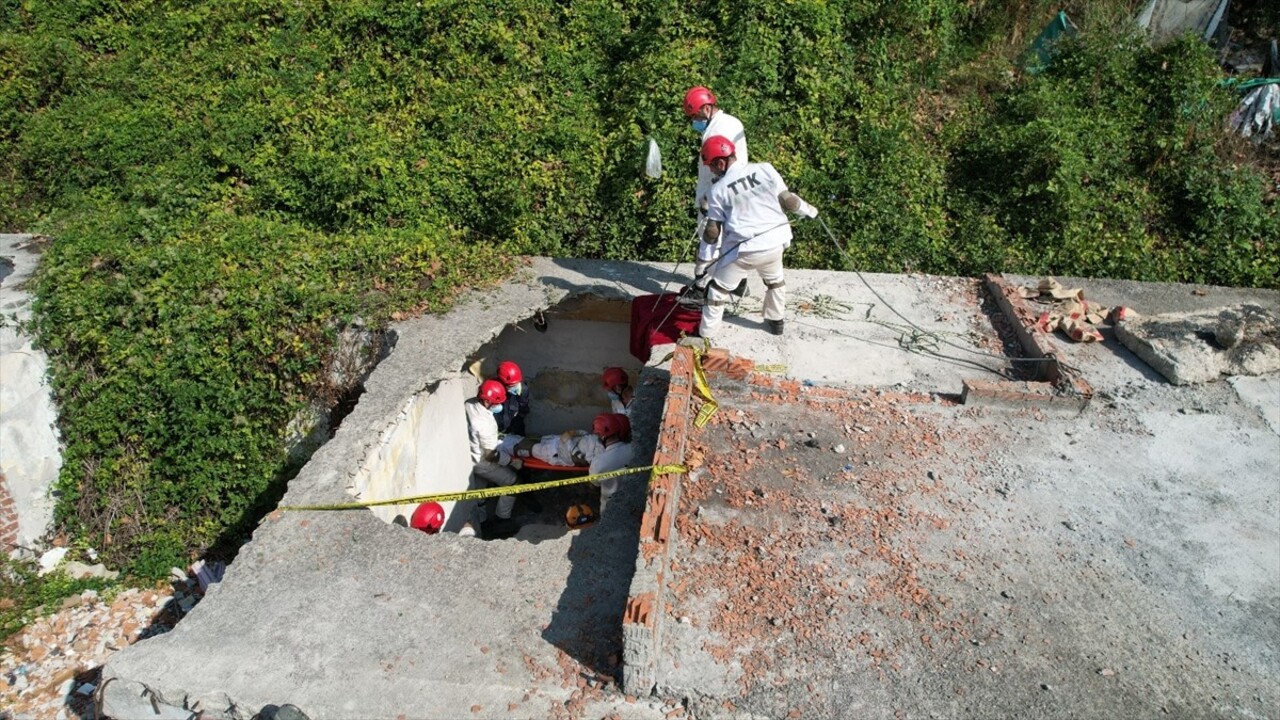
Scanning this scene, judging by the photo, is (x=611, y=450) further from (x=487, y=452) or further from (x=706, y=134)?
(x=706, y=134)

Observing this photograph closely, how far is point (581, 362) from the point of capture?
9633mm

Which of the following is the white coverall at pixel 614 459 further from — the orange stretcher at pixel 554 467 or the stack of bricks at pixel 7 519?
the stack of bricks at pixel 7 519

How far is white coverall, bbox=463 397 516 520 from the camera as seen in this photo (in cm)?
852

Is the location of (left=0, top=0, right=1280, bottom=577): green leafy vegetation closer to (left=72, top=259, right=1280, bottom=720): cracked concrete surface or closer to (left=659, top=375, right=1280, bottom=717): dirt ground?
(left=72, top=259, right=1280, bottom=720): cracked concrete surface

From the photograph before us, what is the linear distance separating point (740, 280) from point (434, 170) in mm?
3839

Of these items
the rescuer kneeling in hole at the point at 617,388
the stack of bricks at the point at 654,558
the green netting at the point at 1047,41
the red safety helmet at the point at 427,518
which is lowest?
the red safety helmet at the point at 427,518

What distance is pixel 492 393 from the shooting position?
852 cm

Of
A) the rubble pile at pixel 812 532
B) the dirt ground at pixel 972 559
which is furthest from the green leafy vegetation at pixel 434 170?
the dirt ground at pixel 972 559

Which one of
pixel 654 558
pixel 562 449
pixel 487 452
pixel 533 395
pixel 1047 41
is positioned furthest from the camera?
pixel 1047 41

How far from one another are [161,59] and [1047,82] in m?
11.0

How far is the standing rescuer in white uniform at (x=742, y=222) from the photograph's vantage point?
23.6 ft

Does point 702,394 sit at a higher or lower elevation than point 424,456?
higher

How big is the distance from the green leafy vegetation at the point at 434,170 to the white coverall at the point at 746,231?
1.72m

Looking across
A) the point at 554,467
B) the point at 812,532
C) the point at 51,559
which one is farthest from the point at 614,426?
the point at 51,559
